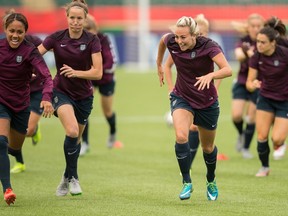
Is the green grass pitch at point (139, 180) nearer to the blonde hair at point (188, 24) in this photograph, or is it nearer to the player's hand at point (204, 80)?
the player's hand at point (204, 80)

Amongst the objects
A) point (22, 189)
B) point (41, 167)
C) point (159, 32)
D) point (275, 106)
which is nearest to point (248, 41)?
point (275, 106)

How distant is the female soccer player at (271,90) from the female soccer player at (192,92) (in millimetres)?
2080

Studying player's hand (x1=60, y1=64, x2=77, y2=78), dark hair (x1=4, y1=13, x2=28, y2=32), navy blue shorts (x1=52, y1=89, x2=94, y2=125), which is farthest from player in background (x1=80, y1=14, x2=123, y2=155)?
dark hair (x1=4, y1=13, x2=28, y2=32)

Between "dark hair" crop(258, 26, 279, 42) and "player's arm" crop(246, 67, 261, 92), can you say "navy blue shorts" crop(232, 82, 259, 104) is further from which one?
"dark hair" crop(258, 26, 279, 42)

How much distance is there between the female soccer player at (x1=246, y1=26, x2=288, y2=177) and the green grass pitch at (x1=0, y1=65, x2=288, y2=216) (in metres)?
0.64

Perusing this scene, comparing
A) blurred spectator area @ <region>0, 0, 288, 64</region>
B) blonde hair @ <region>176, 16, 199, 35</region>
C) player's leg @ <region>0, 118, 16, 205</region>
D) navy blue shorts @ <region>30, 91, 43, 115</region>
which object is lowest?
blurred spectator area @ <region>0, 0, 288, 64</region>

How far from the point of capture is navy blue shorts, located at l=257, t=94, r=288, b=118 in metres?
11.8

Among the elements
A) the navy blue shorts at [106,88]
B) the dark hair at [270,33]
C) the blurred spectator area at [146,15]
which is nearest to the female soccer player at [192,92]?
the dark hair at [270,33]

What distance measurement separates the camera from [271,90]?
11836mm

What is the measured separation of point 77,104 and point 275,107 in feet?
10.2

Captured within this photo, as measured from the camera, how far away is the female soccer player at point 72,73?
9.82 meters

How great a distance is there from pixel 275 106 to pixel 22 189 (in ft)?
12.1

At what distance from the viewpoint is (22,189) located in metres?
10.7

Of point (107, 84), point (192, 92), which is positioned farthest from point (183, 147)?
point (107, 84)
